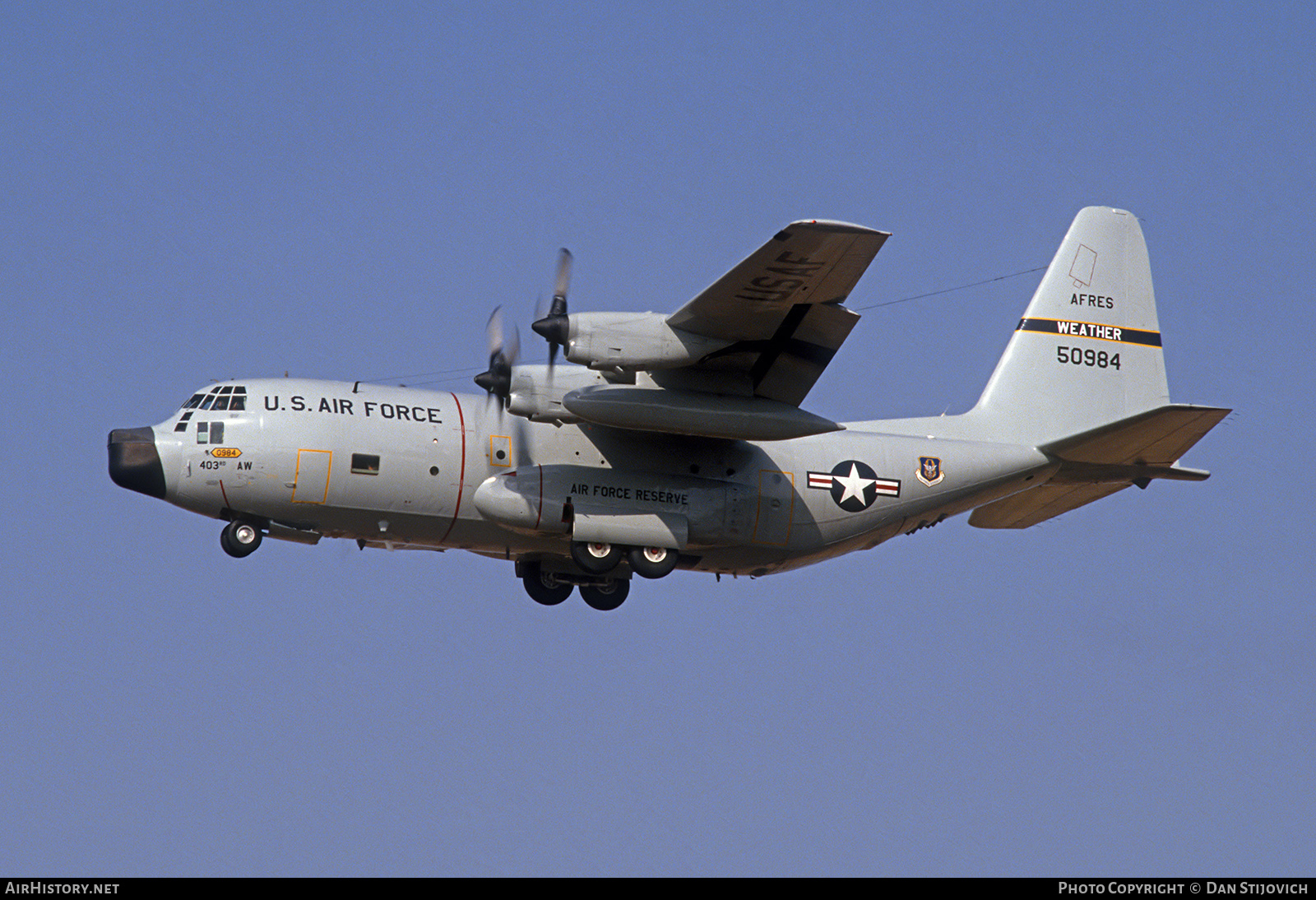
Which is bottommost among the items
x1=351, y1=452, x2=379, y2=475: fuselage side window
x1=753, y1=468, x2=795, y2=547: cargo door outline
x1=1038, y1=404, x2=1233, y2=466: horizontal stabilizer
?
x1=753, y1=468, x2=795, y2=547: cargo door outline

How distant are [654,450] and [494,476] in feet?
6.71

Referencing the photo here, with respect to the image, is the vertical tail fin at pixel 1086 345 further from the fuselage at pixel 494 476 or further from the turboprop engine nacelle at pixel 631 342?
the turboprop engine nacelle at pixel 631 342

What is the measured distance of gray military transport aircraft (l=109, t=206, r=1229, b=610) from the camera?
17.0 m

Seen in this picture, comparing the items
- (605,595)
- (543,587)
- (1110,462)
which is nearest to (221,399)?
(543,587)

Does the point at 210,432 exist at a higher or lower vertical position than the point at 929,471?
higher

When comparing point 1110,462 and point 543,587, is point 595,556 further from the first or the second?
point 1110,462

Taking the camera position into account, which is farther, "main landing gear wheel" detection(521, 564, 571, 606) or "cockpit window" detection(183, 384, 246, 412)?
"main landing gear wheel" detection(521, 564, 571, 606)

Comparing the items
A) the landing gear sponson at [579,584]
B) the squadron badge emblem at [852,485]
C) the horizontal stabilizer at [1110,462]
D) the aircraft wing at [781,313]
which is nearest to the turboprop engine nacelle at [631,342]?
the aircraft wing at [781,313]

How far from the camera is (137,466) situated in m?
18.0

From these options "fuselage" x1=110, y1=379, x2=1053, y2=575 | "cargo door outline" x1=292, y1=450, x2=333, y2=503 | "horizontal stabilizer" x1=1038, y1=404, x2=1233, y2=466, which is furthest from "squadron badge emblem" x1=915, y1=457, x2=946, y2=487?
"cargo door outline" x1=292, y1=450, x2=333, y2=503

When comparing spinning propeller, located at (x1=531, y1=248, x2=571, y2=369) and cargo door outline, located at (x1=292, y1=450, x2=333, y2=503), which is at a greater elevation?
spinning propeller, located at (x1=531, y1=248, x2=571, y2=369)

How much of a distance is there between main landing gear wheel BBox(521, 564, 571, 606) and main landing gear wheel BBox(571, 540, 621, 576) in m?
1.63

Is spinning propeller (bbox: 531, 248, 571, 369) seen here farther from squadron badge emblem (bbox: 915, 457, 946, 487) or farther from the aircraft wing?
squadron badge emblem (bbox: 915, 457, 946, 487)
